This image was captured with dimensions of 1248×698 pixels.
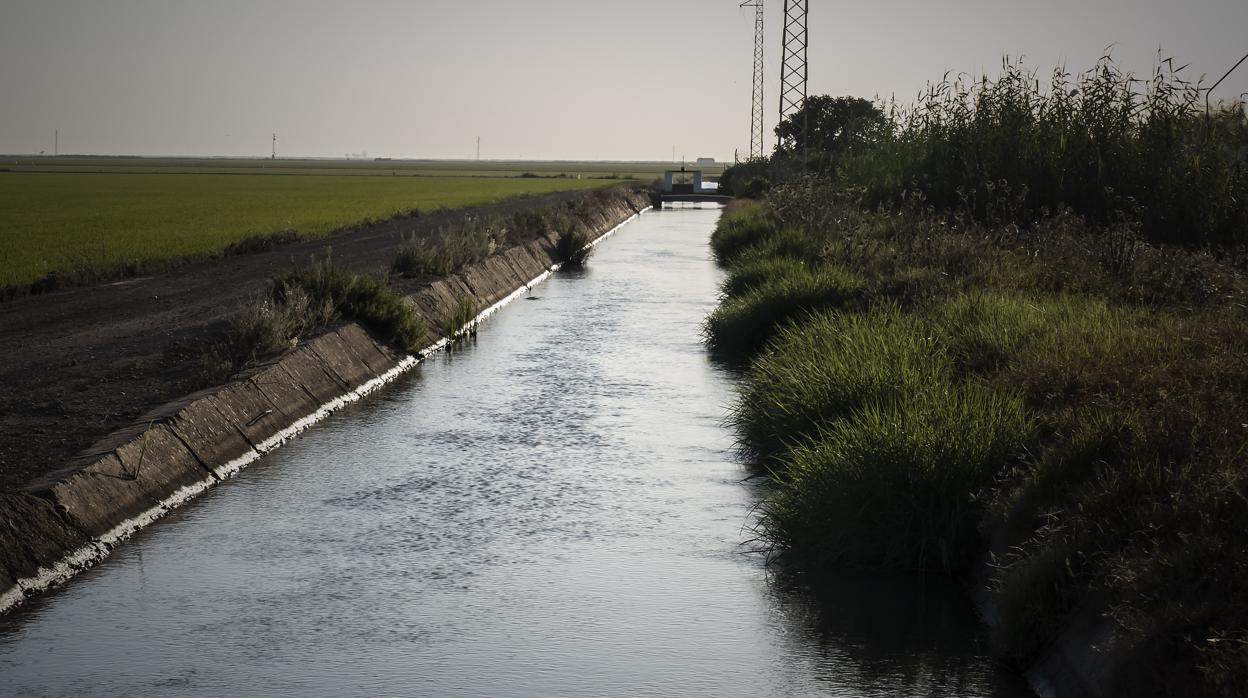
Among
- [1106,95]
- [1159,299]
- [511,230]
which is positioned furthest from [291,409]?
[511,230]

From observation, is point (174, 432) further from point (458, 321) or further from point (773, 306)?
point (458, 321)

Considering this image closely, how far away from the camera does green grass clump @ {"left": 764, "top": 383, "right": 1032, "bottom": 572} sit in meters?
8.18

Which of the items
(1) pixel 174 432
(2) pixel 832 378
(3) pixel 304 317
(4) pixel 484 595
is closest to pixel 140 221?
(3) pixel 304 317

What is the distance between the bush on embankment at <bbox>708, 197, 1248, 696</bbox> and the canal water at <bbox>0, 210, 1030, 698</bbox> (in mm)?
411

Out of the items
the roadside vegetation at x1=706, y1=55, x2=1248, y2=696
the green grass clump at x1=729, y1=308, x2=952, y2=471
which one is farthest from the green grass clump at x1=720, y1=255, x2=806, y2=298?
the green grass clump at x1=729, y1=308, x2=952, y2=471

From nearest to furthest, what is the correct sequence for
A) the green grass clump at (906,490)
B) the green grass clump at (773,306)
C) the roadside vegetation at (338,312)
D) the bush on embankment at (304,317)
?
the green grass clump at (906,490)
the bush on embankment at (304,317)
the roadside vegetation at (338,312)
the green grass clump at (773,306)

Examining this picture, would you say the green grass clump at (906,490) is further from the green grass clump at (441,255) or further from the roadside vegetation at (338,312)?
the green grass clump at (441,255)

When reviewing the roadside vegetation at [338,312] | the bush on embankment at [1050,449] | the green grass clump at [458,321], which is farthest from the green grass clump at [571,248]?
the bush on embankment at [1050,449]

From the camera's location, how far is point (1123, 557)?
20.0 feet

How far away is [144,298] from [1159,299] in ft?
50.3

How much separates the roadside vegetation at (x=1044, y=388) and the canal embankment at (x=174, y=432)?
4.41 metres

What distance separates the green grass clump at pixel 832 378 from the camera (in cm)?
1025

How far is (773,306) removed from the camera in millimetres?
17781

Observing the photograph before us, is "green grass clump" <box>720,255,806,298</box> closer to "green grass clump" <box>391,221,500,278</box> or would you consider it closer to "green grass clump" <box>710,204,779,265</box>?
"green grass clump" <box>391,221,500,278</box>
